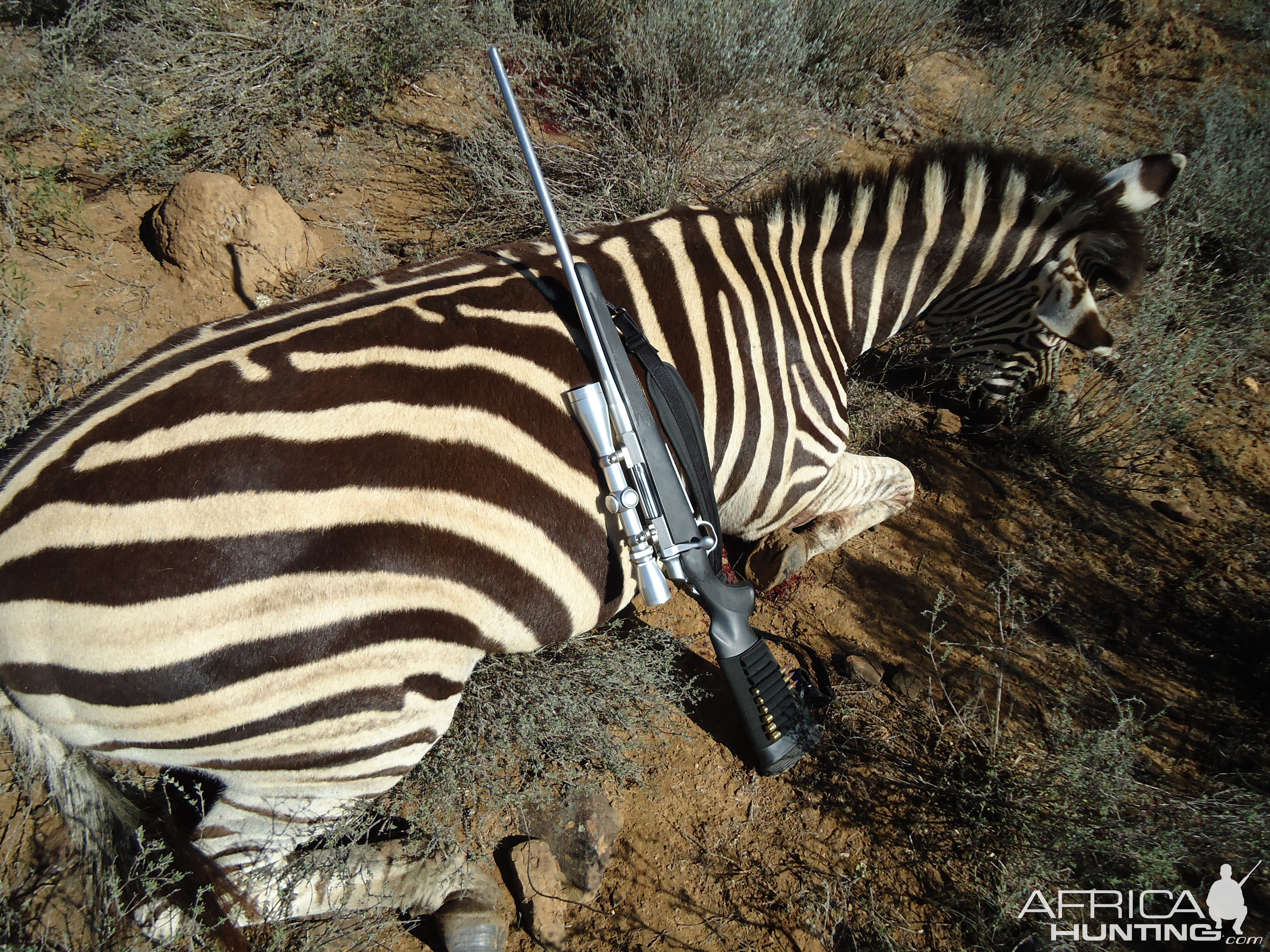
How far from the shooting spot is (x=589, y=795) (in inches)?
97.0

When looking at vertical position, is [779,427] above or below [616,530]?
above

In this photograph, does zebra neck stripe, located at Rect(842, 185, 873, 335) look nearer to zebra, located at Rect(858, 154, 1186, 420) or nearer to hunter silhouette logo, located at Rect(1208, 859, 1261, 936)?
zebra, located at Rect(858, 154, 1186, 420)

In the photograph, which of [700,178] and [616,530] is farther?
[700,178]

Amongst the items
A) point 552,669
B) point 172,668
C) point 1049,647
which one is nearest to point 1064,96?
point 1049,647

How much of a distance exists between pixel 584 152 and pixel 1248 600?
428 cm

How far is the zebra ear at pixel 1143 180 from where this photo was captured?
2537 millimetres

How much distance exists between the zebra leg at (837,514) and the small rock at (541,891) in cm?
146

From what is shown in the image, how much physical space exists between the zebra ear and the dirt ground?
4.33ft

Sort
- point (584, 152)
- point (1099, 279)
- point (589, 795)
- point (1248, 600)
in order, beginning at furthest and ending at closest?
1. point (584, 152)
2. point (1248, 600)
3. point (1099, 279)
4. point (589, 795)

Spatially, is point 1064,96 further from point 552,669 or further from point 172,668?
point 172,668

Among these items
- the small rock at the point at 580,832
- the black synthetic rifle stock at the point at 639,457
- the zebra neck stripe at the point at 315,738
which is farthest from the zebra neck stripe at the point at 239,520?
the small rock at the point at 580,832

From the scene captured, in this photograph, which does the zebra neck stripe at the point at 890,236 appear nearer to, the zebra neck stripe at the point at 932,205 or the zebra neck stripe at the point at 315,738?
the zebra neck stripe at the point at 932,205

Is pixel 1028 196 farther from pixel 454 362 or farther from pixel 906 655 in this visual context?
pixel 454 362

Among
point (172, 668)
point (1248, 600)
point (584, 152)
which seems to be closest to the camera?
point (172, 668)
